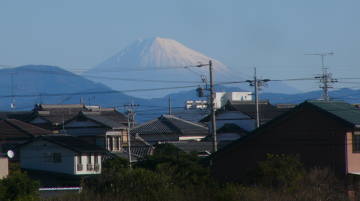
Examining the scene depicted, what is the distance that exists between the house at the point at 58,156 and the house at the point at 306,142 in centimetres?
1061

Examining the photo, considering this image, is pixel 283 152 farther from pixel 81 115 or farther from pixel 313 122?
pixel 81 115

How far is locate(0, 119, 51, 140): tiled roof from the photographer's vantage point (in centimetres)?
4357

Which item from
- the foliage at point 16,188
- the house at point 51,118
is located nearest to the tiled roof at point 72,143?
the house at point 51,118

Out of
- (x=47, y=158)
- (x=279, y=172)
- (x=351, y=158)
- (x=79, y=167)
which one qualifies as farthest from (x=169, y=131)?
(x=279, y=172)

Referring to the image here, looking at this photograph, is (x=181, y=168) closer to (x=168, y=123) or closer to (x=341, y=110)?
(x=341, y=110)

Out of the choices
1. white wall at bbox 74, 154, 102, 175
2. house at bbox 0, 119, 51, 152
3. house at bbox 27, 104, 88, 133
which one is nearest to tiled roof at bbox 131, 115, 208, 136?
house at bbox 27, 104, 88, 133

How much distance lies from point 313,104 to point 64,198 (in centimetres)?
1150

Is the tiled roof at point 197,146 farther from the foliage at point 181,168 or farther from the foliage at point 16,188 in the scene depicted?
the foliage at point 16,188

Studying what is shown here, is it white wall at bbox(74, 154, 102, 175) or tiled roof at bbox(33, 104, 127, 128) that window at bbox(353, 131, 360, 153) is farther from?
tiled roof at bbox(33, 104, 127, 128)

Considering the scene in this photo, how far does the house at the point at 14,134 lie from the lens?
4253 cm

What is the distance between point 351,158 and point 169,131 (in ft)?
86.5

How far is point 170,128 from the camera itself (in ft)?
175

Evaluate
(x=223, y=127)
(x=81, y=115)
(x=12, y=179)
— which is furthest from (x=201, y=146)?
(x=12, y=179)

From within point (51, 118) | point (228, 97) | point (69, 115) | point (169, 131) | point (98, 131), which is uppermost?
point (228, 97)
